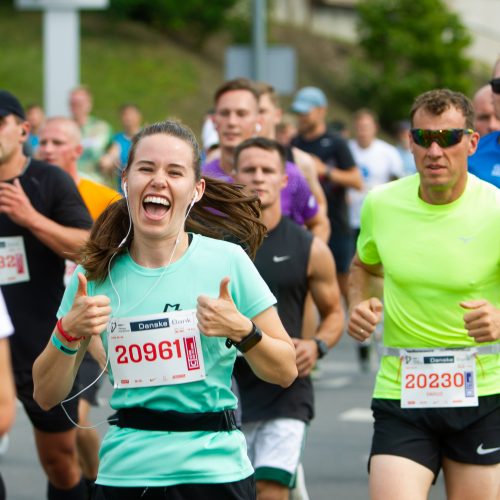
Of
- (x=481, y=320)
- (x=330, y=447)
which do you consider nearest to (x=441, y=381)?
(x=481, y=320)

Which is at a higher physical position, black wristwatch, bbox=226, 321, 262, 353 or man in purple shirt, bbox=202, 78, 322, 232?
man in purple shirt, bbox=202, 78, 322, 232

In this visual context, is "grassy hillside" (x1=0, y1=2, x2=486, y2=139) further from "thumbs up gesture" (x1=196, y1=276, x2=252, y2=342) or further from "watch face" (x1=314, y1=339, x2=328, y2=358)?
"thumbs up gesture" (x1=196, y1=276, x2=252, y2=342)

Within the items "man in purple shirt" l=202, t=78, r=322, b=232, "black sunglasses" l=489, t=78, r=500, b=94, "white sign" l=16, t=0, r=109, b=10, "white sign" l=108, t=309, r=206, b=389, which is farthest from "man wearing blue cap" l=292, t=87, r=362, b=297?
"white sign" l=108, t=309, r=206, b=389

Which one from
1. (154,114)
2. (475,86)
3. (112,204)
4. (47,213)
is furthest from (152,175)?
(475,86)

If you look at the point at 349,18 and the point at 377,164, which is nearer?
the point at 377,164

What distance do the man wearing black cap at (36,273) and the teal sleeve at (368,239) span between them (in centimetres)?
141

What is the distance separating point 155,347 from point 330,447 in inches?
202

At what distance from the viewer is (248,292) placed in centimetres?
451

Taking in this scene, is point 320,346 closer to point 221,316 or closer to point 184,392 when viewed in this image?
point 184,392

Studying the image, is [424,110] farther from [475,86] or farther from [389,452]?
[475,86]

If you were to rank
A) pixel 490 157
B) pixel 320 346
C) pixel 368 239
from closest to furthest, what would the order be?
pixel 368 239 → pixel 490 157 → pixel 320 346

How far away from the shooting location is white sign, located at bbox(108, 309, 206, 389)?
4.45 metres

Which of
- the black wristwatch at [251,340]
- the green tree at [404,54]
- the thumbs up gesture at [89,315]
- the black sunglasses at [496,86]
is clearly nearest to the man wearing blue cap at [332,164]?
the black sunglasses at [496,86]

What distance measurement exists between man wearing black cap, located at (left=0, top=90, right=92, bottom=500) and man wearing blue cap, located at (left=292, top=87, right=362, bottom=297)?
568 cm
